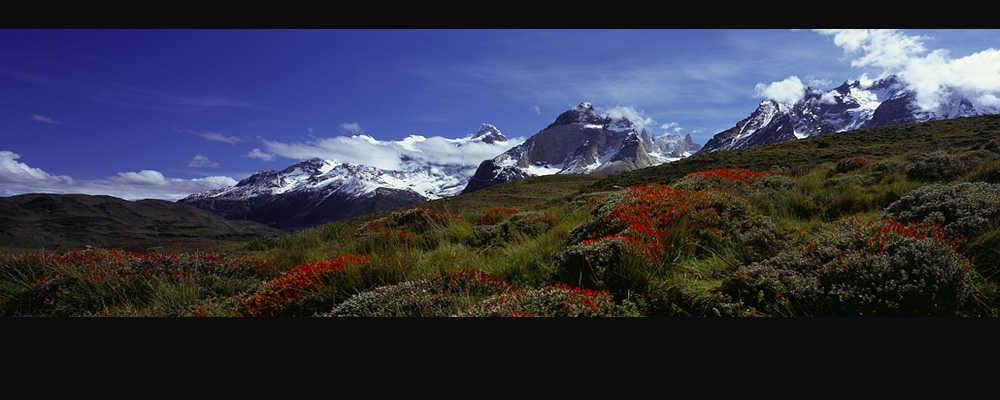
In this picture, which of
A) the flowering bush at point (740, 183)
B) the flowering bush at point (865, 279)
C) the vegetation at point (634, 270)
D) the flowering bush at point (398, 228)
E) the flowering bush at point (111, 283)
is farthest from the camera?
the flowering bush at point (740, 183)

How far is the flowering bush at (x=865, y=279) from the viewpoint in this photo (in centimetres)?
243

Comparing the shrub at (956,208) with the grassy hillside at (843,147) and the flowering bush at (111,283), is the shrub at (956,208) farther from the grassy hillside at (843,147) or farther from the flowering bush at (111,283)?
the grassy hillside at (843,147)

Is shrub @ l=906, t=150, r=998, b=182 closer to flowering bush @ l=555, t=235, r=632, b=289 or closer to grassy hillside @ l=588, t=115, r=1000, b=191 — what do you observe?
flowering bush @ l=555, t=235, r=632, b=289

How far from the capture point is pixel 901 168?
26.8ft

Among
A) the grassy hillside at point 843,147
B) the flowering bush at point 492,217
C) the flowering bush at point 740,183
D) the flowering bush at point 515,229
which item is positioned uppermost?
the grassy hillside at point 843,147

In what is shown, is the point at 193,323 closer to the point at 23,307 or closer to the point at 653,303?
the point at 653,303

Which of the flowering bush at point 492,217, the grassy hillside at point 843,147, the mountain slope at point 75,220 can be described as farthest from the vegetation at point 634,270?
the grassy hillside at point 843,147

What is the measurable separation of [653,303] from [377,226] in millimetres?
5716

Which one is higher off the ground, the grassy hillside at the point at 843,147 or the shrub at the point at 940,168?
the grassy hillside at the point at 843,147

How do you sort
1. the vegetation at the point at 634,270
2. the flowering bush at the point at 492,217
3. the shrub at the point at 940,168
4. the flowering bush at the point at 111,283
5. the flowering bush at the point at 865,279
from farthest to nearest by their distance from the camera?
the flowering bush at the point at 492,217 < the shrub at the point at 940,168 < the flowering bush at the point at 111,283 < the vegetation at the point at 634,270 < the flowering bush at the point at 865,279

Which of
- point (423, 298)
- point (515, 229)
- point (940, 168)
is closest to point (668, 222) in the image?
point (515, 229)

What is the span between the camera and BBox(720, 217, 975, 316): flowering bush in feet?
7.98

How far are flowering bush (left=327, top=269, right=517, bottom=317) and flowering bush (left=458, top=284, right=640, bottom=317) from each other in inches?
11.5

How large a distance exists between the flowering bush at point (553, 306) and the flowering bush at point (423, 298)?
0.29 metres
